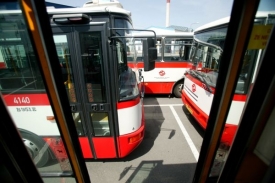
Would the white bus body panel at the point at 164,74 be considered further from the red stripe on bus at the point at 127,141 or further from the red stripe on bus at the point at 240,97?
the red stripe on bus at the point at 240,97

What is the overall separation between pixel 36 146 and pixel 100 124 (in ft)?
3.21

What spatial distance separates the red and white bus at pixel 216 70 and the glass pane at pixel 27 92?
149 cm

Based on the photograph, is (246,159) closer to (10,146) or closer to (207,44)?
(10,146)

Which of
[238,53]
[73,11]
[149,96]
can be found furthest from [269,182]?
[149,96]

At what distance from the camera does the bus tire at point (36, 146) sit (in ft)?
4.97

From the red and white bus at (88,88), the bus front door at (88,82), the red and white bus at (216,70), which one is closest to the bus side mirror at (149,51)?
the red and white bus at (88,88)

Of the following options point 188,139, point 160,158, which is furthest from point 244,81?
point 188,139

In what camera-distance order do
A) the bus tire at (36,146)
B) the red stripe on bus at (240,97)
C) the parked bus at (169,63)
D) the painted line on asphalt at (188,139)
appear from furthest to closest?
the parked bus at (169,63) < the painted line on asphalt at (188,139) < the bus tire at (36,146) < the red stripe on bus at (240,97)

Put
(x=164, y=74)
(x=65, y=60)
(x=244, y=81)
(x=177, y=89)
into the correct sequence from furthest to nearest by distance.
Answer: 1. (x=177, y=89)
2. (x=164, y=74)
3. (x=65, y=60)
4. (x=244, y=81)

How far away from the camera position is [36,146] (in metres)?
1.62

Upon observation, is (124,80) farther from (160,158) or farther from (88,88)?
(160,158)

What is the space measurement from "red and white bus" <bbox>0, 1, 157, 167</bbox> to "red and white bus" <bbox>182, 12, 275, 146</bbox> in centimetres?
141

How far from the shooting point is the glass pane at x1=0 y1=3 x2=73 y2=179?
3.33 feet

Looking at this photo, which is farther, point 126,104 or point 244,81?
point 126,104
